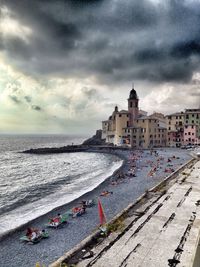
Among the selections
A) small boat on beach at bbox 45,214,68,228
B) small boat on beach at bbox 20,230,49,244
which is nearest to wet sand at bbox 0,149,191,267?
small boat on beach at bbox 20,230,49,244

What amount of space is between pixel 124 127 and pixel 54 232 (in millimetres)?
94519

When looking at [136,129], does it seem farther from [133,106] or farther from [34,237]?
[34,237]

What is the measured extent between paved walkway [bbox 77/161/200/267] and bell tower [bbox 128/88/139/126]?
293 ft

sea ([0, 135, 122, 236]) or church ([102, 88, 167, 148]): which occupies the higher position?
church ([102, 88, 167, 148])

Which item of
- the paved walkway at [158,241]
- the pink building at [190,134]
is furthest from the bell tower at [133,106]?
the paved walkway at [158,241]

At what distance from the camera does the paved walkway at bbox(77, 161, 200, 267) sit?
18.2 meters

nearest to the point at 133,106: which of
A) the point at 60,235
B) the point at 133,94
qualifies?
the point at 133,94

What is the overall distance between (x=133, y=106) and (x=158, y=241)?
102 m

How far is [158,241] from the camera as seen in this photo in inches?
834

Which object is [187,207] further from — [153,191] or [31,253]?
[31,253]

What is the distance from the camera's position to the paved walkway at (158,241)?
18.2 meters

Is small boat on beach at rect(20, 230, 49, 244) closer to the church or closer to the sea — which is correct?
the sea

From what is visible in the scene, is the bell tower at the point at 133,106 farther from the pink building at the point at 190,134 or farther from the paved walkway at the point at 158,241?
the paved walkway at the point at 158,241

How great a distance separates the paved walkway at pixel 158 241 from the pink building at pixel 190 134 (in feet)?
294
